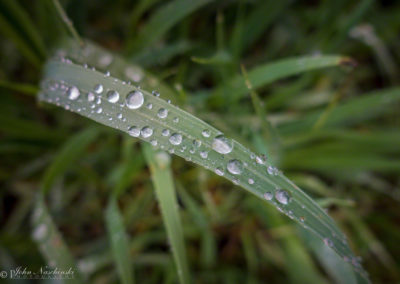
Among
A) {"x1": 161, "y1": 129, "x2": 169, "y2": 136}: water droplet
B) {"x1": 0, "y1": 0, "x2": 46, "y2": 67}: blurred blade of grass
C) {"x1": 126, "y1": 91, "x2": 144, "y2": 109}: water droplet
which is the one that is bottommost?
{"x1": 161, "y1": 129, "x2": 169, "y2": 136}: water droplet

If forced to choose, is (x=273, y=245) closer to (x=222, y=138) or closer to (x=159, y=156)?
(x=159, y=156)

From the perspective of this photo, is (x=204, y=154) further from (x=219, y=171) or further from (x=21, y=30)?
(x=21, y=30)

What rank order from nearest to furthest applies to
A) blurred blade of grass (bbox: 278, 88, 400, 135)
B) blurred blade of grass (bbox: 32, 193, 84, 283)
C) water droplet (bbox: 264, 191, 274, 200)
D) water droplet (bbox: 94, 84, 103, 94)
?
1. water droplet (bbox: 264, 191, 274, 200)
2. water droplet (bbox: 94, 84, 103, 94)
3. blurred blade of grass (bbox: 32, 193, 84, 283)
4. blurred blade of grass (bbox: 278, 88, 400, 135)

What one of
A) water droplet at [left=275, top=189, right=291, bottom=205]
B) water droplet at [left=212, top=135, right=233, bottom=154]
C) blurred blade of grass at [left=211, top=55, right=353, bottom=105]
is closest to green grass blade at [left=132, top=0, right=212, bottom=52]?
blurred blade of grass at [left=211, top=55, right=353, bottom=105]

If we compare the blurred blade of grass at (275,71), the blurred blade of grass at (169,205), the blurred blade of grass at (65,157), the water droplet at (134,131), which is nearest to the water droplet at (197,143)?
the water droplet at (134,131)

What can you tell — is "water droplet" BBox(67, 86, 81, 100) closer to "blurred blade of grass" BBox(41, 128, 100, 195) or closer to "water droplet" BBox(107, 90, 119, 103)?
"water droplet" BBox(107, 90, 119, 103)
